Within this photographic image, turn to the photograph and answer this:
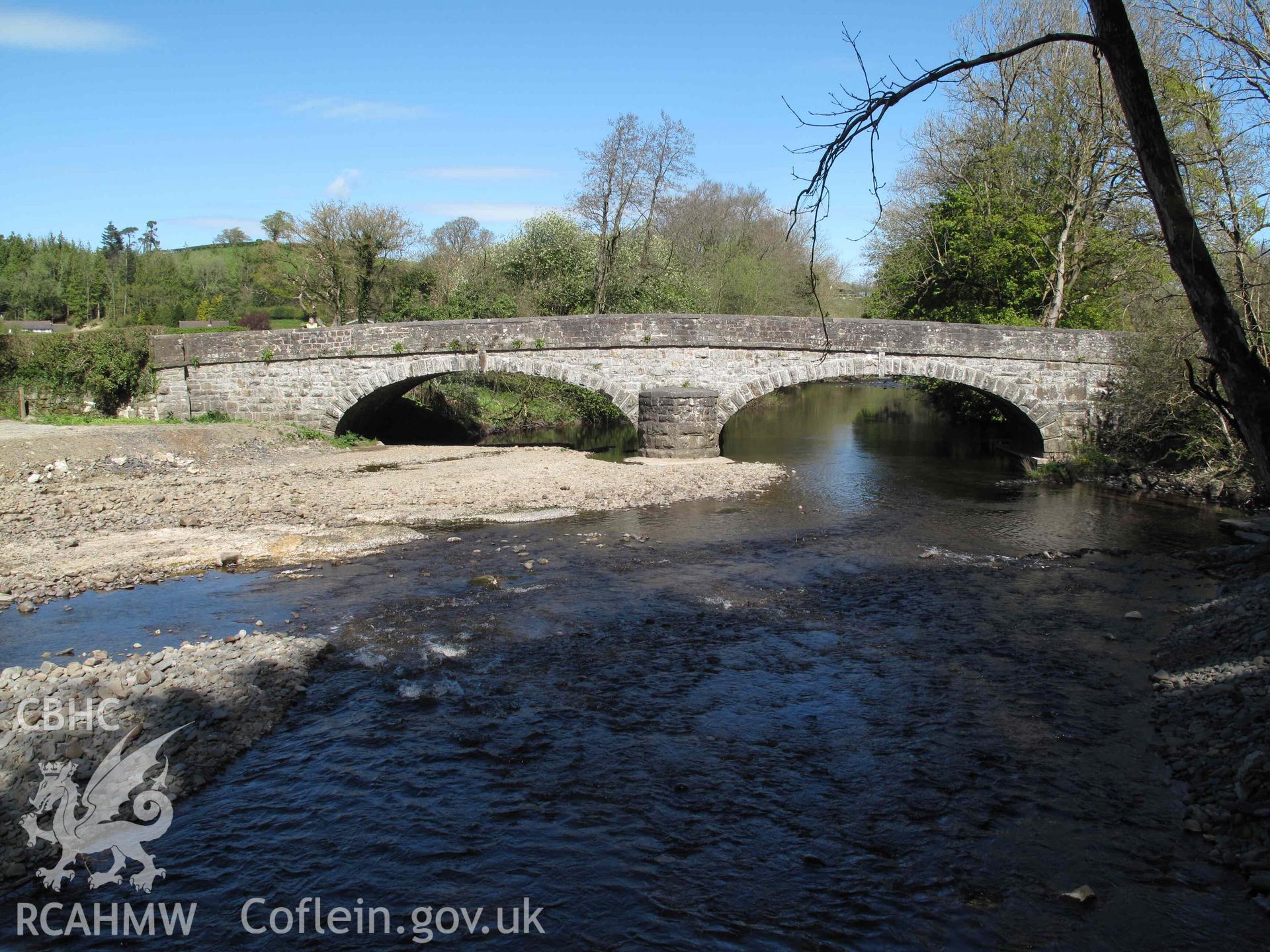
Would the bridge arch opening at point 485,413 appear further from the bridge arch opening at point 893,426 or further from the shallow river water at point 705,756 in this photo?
the shallow river water at point 705,756

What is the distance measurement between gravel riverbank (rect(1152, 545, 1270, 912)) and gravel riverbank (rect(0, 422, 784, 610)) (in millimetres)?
9175

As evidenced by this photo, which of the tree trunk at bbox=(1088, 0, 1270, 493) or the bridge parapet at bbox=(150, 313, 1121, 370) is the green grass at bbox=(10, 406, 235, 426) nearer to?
the bridge parapet at bbox=(150, 313, 1121, 370)

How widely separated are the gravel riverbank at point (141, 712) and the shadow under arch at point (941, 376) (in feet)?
47.1

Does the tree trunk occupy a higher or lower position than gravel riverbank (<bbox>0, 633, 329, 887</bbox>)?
higher

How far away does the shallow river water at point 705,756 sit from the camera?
4.52 meters

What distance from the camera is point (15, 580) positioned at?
31.4 ft

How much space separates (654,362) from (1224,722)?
51.0 ft

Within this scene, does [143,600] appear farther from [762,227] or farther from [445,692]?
[762,227]

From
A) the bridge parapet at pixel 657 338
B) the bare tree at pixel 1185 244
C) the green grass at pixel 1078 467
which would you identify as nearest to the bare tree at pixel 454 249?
the bridge parapet at pixel 657 338

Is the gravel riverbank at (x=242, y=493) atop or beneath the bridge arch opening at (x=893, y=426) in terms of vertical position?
beneath

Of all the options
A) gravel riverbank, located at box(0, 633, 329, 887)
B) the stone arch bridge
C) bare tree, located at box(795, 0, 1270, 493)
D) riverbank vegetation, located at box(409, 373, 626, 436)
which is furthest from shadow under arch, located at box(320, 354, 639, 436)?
bare tree, located at box(795, 0, 1270, 493)

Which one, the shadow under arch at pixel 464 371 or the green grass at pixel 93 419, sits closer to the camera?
the green grass at pixel 93 419

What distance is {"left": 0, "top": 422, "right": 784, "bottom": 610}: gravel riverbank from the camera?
1101cm

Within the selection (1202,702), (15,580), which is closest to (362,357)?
(15,580)
